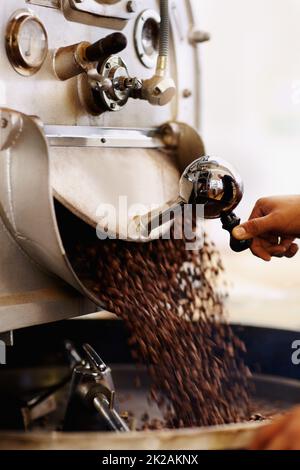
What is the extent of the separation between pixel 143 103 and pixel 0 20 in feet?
1.51

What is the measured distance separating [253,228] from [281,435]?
1.82ft

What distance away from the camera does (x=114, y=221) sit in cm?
126

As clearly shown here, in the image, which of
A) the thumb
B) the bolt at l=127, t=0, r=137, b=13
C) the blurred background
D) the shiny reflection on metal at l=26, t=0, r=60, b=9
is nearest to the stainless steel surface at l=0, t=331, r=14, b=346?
the thumb

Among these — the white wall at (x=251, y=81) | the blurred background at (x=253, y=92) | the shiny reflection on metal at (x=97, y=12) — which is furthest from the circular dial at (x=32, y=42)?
the white wall at (x=251, y=81)

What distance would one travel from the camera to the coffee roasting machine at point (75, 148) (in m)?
1.14

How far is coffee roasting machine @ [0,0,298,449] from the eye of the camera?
45.0 inches

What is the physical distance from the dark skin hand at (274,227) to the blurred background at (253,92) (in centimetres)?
265

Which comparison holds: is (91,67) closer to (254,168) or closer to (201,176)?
(201,176)

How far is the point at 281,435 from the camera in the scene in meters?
0.80

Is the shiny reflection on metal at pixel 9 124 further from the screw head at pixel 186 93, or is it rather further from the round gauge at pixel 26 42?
the screw head at pixel 186 93

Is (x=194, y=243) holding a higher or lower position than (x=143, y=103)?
lower

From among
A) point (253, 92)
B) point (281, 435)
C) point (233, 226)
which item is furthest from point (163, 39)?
point (253, 92)
